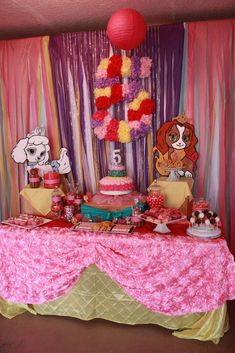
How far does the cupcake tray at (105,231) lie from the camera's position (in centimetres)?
270

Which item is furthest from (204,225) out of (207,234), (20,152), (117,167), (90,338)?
(20,152)

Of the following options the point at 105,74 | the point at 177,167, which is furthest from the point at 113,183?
the point at 105,74

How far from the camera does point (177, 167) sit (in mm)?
3205

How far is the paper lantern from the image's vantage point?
2.55 meters

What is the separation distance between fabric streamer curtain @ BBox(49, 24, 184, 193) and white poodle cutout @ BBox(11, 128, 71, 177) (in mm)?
116

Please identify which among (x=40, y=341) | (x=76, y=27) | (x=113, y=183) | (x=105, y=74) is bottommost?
(x=40, y=341)

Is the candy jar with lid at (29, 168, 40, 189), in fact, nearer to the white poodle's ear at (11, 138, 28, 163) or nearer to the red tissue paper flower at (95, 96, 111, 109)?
the white poodle's ear at (11, 138, 28, 163)

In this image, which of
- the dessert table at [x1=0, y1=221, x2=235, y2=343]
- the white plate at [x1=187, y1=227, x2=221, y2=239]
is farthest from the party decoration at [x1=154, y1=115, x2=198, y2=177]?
the white plate at [x1=187, y1=227, x2=221, y2=239]

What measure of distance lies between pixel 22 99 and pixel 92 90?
0.80 meters

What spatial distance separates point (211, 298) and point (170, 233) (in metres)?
0.56

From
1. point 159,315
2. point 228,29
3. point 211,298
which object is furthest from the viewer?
point 228,29

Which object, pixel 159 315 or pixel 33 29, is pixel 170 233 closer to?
pixel 159 315

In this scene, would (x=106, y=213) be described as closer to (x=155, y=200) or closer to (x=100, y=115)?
(x=155, y=200)

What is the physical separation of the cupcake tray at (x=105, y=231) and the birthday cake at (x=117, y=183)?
39 centimetres
